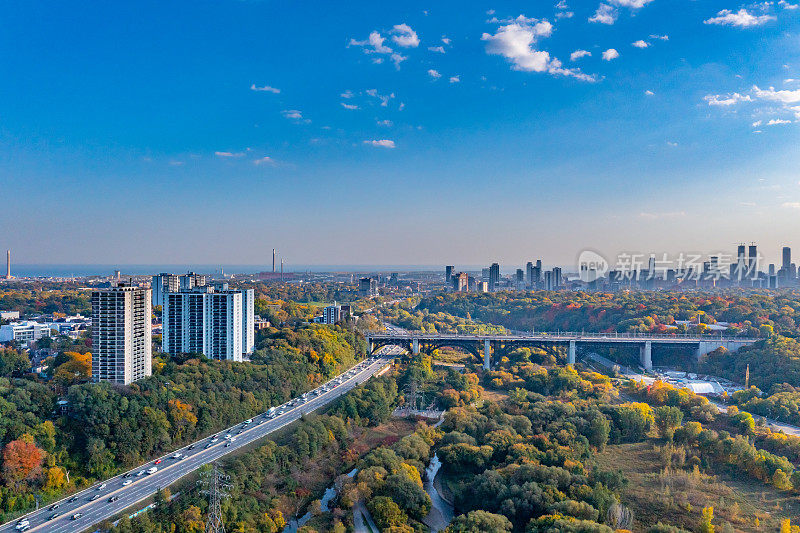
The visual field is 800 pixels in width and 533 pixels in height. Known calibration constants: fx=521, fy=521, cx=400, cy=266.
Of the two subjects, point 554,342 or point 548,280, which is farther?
point 548,280

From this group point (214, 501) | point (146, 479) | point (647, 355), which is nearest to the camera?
point (214, 501)

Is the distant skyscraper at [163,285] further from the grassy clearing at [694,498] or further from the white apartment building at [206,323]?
the grassy clearing at [694,498]

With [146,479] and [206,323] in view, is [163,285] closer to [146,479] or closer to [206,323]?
[206,323]

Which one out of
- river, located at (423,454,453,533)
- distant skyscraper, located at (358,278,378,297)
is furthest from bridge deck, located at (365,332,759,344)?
distant skyscraper, located at (358,278,378,297)

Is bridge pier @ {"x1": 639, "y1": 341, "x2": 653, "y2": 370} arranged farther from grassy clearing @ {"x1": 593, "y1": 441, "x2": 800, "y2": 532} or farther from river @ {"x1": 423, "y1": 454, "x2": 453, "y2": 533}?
river @ {"x1": 423, "y1": 454, "x2": 453, "y2": 533}

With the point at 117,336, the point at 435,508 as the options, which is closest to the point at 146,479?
the point at 117,336

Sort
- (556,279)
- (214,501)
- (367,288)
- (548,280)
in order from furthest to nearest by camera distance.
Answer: (548,280) < (556,279) < (367,288) < (214,501)

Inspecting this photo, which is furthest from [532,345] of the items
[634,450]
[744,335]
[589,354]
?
[634,450]
